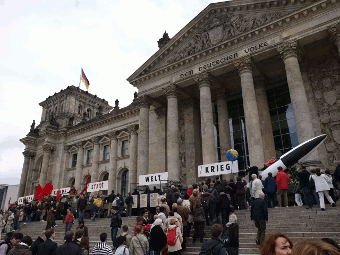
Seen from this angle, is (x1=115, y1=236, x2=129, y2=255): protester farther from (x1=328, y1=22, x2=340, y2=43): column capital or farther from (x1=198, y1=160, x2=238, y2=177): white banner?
(x1=328, y1=22, x2=340, y2=43): column capital

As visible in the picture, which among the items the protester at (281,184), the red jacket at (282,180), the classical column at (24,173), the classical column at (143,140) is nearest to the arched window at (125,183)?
the classical column at (143,140)

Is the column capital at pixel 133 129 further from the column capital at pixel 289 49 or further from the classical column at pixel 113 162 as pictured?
the column capital at pixel 289 49

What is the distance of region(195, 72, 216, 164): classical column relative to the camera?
20.4 meters

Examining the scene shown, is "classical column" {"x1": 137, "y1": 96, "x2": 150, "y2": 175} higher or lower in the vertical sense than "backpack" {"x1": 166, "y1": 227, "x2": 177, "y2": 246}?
higher

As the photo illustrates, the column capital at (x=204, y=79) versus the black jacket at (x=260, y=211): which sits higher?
the column capital at (x=204, y=79)

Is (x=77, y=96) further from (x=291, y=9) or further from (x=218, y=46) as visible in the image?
(x=291, y=9)

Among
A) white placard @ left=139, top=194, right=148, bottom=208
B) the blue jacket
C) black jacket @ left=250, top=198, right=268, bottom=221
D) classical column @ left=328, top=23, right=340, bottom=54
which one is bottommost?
black jacket @ left=250, top=198, right=268, bottom=221

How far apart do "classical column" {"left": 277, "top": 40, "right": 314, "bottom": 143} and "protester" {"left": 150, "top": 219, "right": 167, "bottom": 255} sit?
12633mm

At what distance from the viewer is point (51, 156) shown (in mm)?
40938

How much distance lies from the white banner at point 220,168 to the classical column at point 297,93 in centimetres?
457

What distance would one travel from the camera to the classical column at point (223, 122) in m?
23.9

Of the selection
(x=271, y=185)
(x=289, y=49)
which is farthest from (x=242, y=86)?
(x=271, y=185)

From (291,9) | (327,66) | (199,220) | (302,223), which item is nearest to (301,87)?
(327,66)

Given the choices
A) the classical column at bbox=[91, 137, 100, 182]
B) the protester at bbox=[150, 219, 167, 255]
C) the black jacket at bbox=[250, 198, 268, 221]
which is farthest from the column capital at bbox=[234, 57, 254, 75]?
the classical column at bbox=[91, 137, 100, 182]
